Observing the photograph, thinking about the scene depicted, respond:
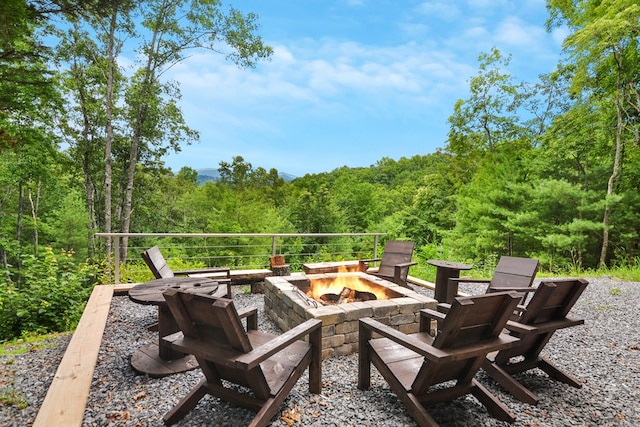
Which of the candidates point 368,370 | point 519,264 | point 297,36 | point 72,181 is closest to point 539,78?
point 297,36

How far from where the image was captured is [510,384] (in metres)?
2.21

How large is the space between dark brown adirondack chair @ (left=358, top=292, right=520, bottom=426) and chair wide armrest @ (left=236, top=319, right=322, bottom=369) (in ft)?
1.36

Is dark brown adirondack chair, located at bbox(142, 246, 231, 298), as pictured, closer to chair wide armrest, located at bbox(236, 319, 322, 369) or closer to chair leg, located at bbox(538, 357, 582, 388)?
chair wide armrest, located at bbox(236, 319, 322, 369)

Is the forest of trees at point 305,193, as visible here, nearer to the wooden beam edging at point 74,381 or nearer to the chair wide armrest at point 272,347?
the wooden beam edging at point 74,381

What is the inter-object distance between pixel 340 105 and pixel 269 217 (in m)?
15.4

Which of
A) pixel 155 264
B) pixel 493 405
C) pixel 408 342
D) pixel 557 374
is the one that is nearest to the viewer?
pixel 408 342

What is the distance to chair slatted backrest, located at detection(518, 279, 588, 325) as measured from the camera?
2137 millimetres

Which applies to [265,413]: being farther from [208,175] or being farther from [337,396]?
[208,175]

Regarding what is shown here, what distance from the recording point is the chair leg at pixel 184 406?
1888 millimetres

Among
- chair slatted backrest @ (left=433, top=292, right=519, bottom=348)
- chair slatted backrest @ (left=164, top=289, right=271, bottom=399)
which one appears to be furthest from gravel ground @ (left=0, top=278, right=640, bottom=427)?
chair slatted backrest @ (left=433, top=292, right=519, bottom=348)

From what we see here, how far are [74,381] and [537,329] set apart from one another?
2.91 meters

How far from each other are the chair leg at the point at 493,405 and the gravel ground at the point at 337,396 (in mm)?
53

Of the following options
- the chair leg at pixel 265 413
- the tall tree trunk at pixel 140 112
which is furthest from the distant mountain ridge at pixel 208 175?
the chair leg at pixel 265 413

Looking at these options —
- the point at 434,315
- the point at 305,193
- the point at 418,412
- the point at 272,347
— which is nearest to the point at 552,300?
the point at 434,315
